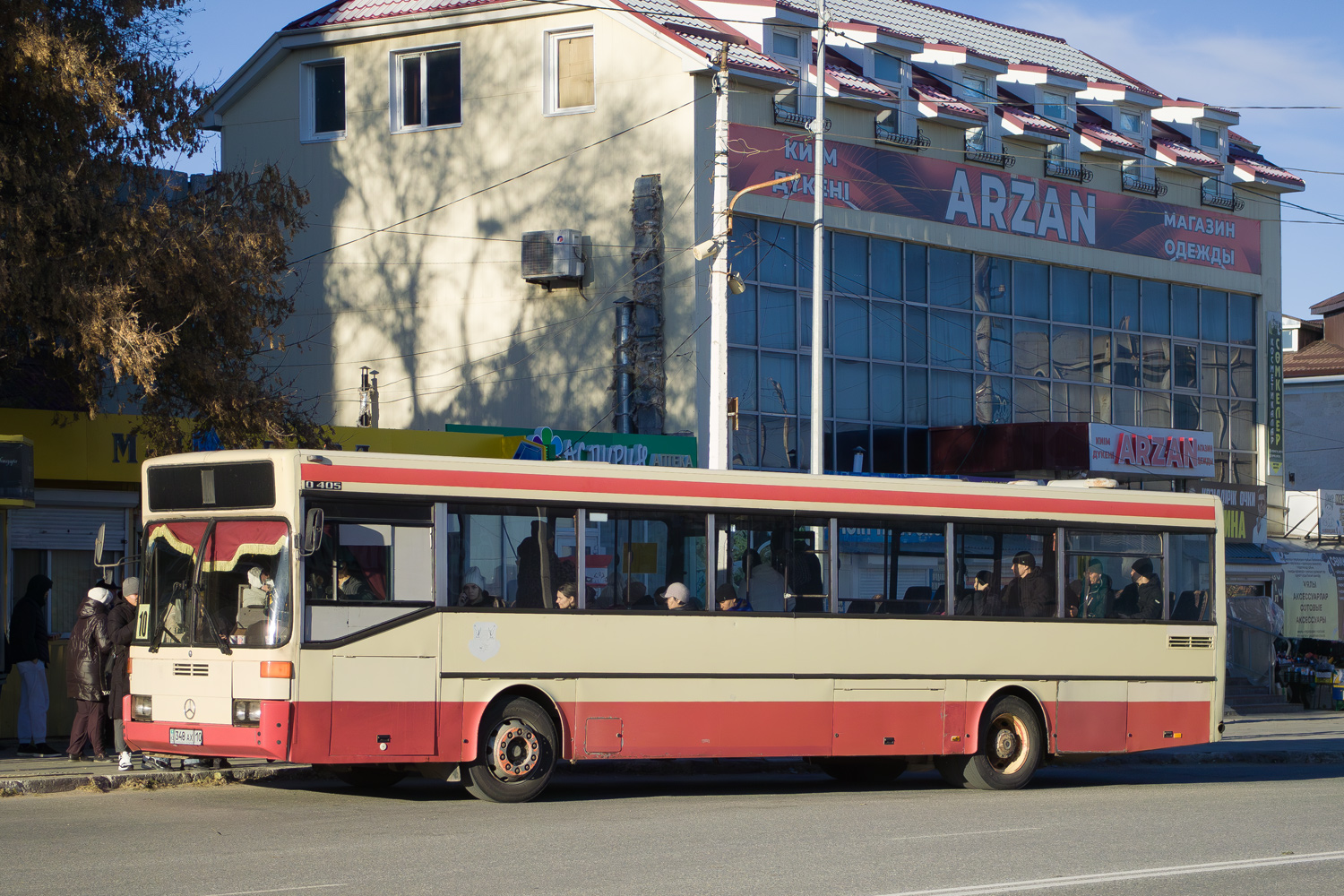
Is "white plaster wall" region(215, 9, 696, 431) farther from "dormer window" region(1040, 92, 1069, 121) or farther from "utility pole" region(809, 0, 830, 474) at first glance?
"dormer window" region(1040, 92, 1069, 121)

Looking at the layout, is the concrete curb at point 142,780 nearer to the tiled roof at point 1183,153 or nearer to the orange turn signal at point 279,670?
the orange turn signal at point 279,670

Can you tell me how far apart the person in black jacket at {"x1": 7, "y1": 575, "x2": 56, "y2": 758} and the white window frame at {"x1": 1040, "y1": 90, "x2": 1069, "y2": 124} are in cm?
2576

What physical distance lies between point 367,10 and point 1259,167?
2211 centimetres

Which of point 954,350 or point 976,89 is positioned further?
point 976,89

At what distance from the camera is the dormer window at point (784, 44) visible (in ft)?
101

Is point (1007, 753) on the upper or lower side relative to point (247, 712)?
Answer: lower

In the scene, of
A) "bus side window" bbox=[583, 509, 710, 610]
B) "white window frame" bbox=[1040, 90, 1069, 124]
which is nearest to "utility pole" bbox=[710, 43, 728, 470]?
"bus side window" bbox=[583, 509, 710, 610]

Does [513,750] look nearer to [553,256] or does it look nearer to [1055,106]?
[553,256]

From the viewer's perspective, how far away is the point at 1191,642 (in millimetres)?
17141

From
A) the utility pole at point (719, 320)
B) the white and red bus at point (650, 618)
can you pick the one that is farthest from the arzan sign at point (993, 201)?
the white and red bus at point (650, 618)

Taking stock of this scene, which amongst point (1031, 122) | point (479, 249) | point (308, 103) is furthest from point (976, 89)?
point (308, 103)

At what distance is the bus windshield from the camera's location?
501 inches

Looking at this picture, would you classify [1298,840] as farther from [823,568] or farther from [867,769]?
[867,769]

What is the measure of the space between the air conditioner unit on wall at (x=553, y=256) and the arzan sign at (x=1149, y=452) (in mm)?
A: 10450
